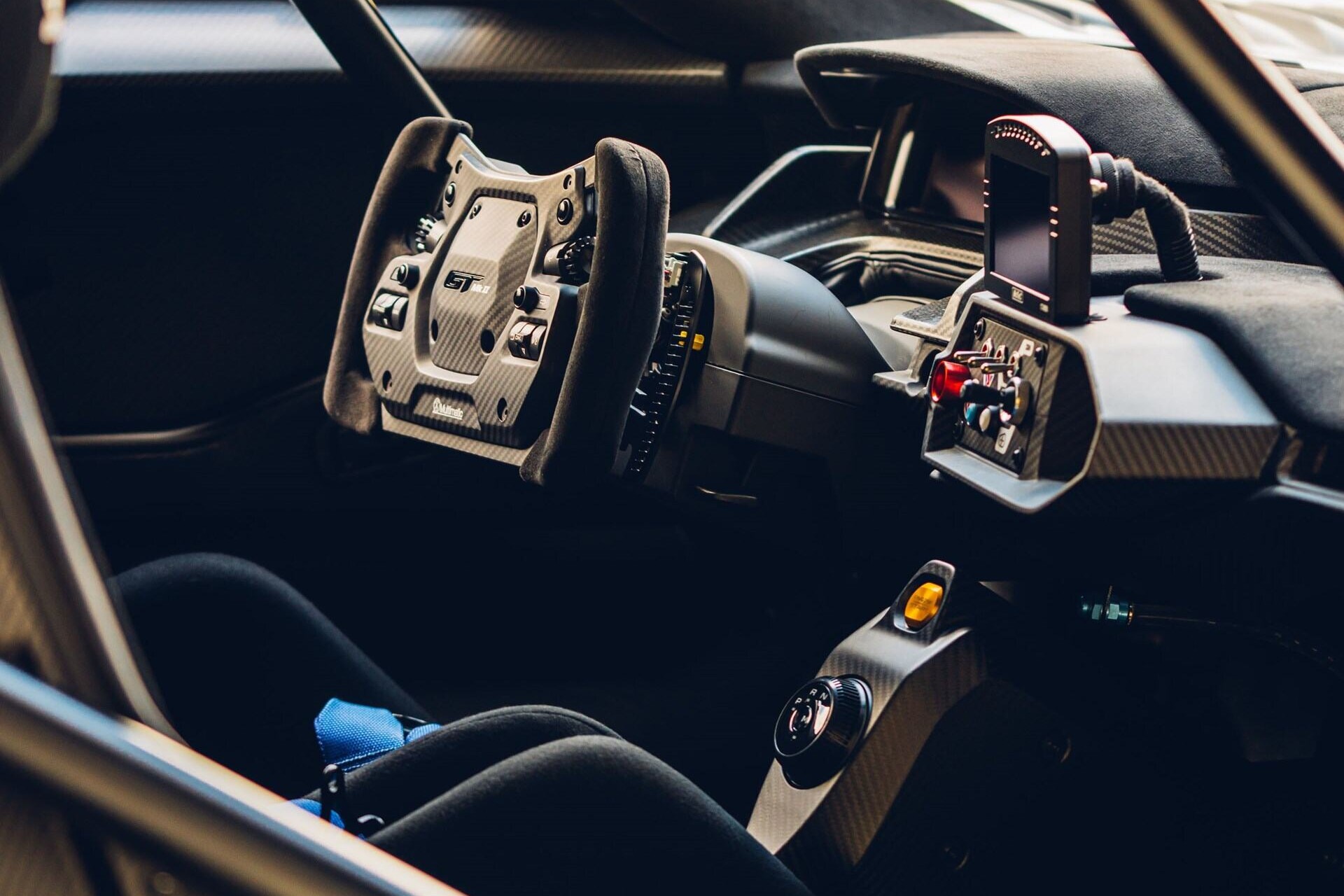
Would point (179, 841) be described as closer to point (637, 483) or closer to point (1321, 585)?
point (1321, 585)

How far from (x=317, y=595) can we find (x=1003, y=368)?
1.46 metres

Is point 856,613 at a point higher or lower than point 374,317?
lower

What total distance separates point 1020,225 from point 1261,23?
1.08 metres

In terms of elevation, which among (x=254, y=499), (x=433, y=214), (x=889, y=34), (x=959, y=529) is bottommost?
(x=254, y=499)

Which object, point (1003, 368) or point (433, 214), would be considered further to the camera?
point (433, 214)

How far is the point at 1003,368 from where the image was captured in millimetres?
1208

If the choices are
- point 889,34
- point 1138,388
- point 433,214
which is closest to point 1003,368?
point 1138,388

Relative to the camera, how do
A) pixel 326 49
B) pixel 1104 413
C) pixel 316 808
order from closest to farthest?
pixel 316 808 → pixel 1104 413 → pixel 326 49

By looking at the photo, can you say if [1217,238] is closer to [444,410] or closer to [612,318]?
[612,318]

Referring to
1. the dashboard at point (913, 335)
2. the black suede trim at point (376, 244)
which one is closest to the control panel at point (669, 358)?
the dashboard at point (913, 335)

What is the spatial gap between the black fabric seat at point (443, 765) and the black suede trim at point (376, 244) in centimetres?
33

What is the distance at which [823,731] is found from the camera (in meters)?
1.32

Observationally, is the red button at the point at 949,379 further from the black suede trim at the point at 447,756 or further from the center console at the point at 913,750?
the black suede trim at the point at 447,756

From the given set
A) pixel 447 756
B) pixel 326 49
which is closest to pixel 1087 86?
pixel 447 756
